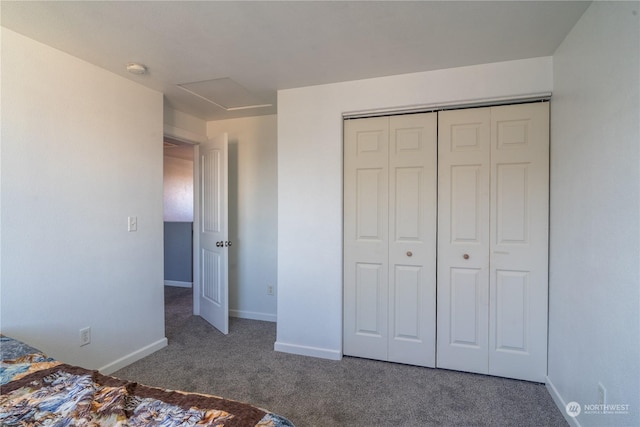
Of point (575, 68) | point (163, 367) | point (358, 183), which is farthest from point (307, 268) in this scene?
point (575, 68)

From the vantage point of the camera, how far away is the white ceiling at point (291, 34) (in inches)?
67.8

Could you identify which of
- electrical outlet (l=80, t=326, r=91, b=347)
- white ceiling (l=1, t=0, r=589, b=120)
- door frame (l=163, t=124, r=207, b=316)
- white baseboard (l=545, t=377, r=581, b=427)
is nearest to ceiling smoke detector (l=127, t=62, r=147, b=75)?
white ceiling (l=1, t=0, r=589, b=120)

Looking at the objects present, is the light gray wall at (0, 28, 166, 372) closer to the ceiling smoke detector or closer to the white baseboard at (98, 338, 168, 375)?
the white baseboard at (98, 338, 168, 375)

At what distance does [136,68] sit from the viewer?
241cm

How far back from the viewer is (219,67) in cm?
243

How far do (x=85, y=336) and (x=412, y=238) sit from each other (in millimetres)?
2501

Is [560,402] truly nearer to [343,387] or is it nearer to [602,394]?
[602,394]

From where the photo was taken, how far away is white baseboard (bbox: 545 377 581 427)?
6.01ft

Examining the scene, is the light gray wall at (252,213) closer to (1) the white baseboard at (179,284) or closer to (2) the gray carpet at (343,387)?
(2) the gray carpet at (343,387)

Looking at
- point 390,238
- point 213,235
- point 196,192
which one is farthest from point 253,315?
point 390,238

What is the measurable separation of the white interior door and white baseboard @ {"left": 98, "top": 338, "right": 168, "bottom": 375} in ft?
1.97

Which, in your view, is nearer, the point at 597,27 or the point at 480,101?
the point at 597,27

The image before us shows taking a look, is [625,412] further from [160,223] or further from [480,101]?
[160,223]

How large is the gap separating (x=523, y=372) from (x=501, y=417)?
0.55 m
